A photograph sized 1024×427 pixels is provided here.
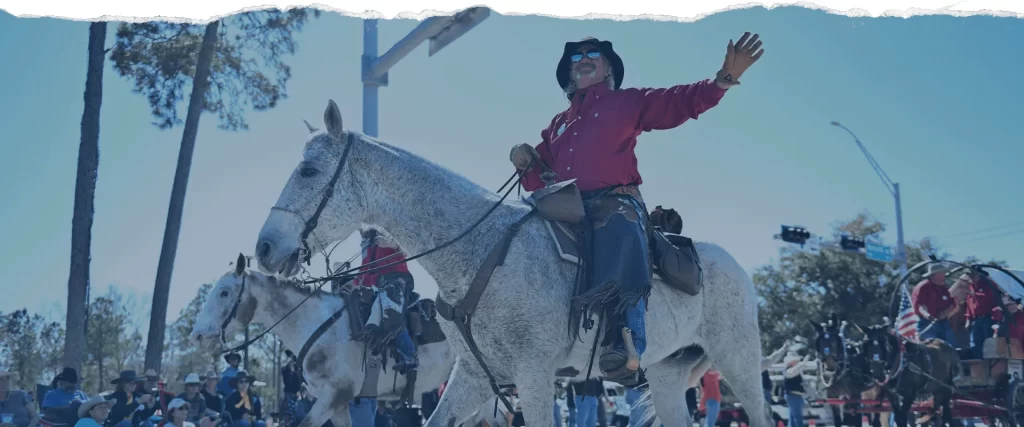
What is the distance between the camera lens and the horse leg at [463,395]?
4.76m

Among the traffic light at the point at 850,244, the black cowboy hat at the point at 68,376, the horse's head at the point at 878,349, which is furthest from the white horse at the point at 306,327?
the traffic light at the point at 850,244

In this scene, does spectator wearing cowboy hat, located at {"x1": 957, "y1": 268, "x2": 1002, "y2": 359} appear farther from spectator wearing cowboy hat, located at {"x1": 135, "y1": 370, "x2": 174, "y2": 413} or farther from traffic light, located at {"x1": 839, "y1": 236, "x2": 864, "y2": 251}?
traffic light, located at {"x1": 839, "y1": 236, "x2": 864, "y2": 251}

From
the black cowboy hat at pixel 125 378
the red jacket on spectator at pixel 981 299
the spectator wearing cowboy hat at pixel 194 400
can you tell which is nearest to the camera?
the black cowboy hat at pixel 125 378

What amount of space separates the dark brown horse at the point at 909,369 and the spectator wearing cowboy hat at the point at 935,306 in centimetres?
46

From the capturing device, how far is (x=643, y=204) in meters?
5.28

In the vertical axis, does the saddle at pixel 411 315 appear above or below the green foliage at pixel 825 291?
below

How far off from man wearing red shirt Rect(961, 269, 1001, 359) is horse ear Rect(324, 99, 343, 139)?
11420 mm

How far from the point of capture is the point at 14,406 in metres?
10.9

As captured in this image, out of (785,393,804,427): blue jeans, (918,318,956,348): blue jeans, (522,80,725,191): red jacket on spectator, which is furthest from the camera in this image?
(785,393,804,427): blue jeans

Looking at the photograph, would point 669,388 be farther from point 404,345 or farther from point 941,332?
point 941,332

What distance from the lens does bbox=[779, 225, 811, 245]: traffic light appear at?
28000 mm

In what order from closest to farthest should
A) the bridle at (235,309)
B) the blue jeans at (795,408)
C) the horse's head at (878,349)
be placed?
the bridle at (235,309), the horse's head at (878,349), the blue jeans at (795,408)

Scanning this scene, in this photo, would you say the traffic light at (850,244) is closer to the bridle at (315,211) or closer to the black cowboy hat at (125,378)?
the black cowboy hat at (125,378)

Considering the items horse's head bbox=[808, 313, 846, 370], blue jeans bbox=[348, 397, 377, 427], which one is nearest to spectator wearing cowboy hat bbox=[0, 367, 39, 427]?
blue jeans bbox=[348, 397, 377, 427]
